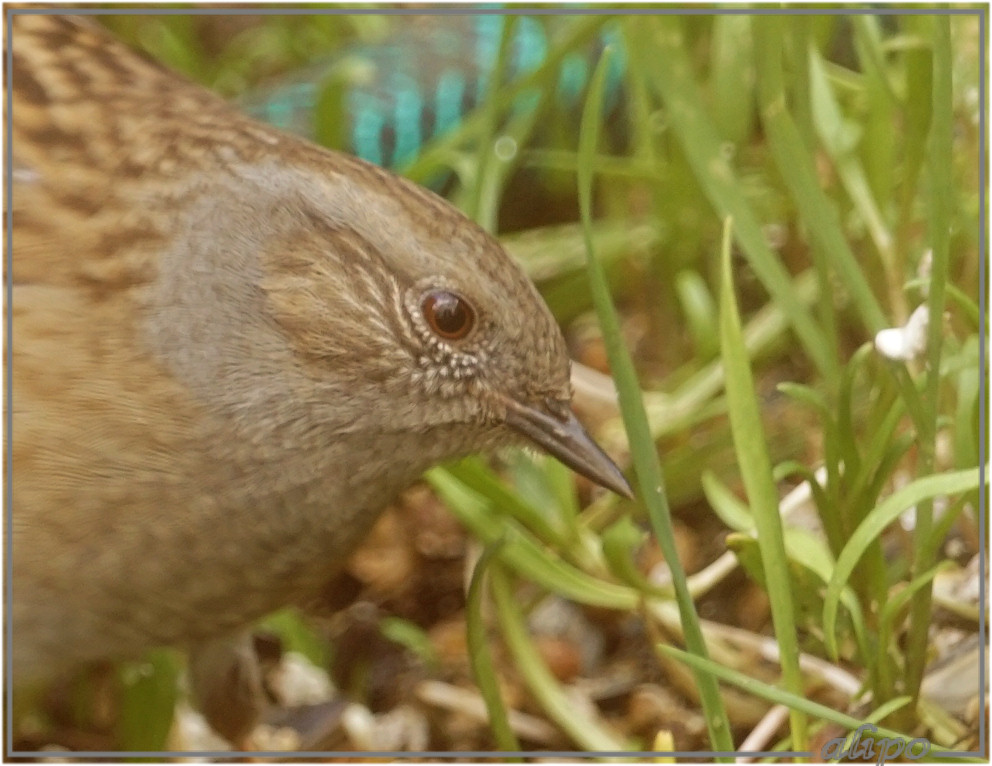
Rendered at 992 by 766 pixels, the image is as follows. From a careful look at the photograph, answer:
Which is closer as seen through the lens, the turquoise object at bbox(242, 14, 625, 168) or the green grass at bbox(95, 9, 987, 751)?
the green grass at bbox(95, 9, 987, 751)

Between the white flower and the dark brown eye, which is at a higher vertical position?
the dark brown eye

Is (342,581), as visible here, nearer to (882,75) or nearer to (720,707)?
(720,707)

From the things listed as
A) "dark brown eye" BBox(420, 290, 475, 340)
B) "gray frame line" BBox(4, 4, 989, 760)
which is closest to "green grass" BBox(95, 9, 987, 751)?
"gray frame line" BBox(4, 4, 989, 760)

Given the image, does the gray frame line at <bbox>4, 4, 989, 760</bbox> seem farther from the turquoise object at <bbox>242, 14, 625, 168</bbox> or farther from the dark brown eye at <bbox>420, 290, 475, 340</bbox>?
the dark brown eye at <bbox>420, 290, 475, 340</bbox>

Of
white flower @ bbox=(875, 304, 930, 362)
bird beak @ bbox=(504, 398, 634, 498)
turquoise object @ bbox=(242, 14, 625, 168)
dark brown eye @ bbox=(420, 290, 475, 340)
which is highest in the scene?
turquoise object @ bbox=(242, 14, 625, 168)

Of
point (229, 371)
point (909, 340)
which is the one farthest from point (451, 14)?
point (909, 340)

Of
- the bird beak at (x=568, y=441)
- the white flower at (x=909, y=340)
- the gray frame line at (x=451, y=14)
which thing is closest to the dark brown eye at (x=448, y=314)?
the bird beak at (x=568, y=441)
